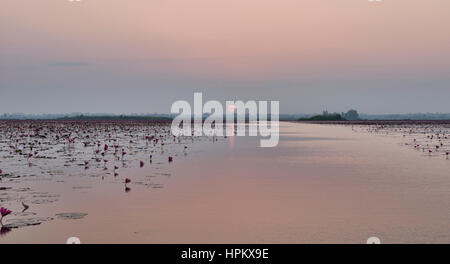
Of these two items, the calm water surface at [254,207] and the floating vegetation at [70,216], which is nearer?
the calm water surface at [254,207]

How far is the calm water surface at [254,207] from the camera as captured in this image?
26.7ft

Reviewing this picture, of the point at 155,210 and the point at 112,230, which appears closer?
the point at 112,230

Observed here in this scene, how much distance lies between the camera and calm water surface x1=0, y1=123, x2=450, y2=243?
8.15 m

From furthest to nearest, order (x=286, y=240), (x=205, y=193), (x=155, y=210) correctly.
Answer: (x=205, y=193), (x=155, y=210), (x=286, y=240)

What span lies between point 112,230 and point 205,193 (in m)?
4.55

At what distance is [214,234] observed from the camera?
8.24 metres

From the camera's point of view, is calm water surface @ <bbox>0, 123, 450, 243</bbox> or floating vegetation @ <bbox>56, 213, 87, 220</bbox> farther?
floating vegetation @ <bbox>56, 213, 87, 220</bbox>

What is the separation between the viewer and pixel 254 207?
34.8ft

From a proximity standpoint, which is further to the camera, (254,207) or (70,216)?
(254,207)
